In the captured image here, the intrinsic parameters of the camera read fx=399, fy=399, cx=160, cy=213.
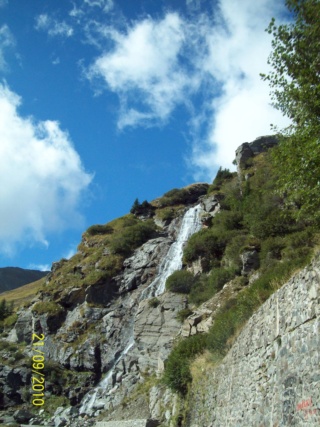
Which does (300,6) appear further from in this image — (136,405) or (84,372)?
(84,372)

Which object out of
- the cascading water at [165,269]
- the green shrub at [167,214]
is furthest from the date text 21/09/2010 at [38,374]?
the green shrub at [167,214]

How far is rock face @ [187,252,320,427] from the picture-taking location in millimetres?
8898

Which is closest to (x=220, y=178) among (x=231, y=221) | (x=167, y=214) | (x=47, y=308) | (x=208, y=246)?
(x=167, y=214)

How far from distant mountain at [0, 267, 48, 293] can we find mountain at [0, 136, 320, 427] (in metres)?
131

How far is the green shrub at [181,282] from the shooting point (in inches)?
1278

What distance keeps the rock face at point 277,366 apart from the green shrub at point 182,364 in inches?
135

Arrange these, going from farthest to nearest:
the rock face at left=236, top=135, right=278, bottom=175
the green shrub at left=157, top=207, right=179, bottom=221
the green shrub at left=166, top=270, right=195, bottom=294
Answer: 1. the green shrub at left=157, top=207, right=179, bottom=221
2. the rock face at left=236, top=135, right=278, bottom=175
3. the green shrub at left=166, top=270, right=195, bottom=294

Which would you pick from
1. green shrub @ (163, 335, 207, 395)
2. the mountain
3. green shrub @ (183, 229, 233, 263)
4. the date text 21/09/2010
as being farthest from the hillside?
green shrub @ (163, 335, 207, 395)

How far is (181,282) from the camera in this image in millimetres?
32875

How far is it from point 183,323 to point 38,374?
1417 cm

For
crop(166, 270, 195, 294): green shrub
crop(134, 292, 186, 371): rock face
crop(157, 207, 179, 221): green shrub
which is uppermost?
crop(157, 207, 179, 221): green shrub

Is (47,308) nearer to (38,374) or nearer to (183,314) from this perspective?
(38,374)

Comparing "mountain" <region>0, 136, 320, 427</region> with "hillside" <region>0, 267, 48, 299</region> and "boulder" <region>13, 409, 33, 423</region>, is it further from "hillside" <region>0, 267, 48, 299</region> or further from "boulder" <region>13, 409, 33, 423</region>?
"hillside" <region>0, 267, 48, 299</region>

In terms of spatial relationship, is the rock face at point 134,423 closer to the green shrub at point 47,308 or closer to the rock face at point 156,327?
the rock face at point 156,327
